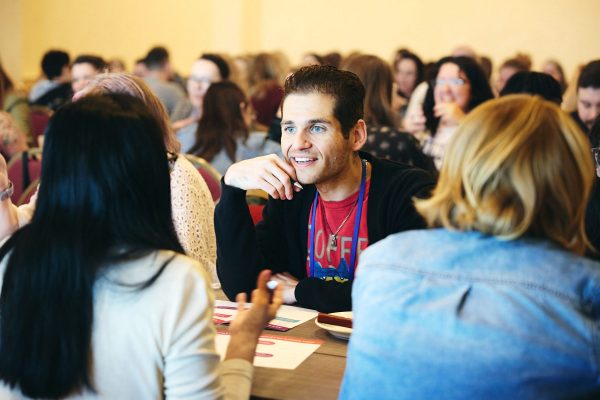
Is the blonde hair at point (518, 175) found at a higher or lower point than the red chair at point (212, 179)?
higher

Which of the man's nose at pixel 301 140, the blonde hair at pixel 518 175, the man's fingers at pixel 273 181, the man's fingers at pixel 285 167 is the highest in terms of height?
the blonde hair at pixel 518 175

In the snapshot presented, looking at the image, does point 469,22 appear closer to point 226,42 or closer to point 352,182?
point 226,42

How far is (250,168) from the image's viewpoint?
8.01 ft

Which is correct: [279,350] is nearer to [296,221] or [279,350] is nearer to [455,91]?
[296,221]

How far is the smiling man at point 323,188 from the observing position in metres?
2.50

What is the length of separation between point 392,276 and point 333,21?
10159 mm

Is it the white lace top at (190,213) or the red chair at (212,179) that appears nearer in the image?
the white lace top at (190,213)

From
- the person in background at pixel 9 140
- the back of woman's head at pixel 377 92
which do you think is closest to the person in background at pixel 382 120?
the back of woman's head at pixel 377 92

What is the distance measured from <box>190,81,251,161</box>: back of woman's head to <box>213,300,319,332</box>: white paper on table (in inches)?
100

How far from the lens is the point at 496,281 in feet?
4.63

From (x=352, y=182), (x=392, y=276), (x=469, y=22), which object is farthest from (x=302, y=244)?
(x=469, y=22)

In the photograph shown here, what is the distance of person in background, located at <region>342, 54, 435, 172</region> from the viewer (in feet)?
13.6

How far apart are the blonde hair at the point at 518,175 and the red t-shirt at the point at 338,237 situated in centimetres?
104

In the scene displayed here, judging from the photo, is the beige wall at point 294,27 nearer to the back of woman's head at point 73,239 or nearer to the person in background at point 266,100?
the person in background at point 266,100
